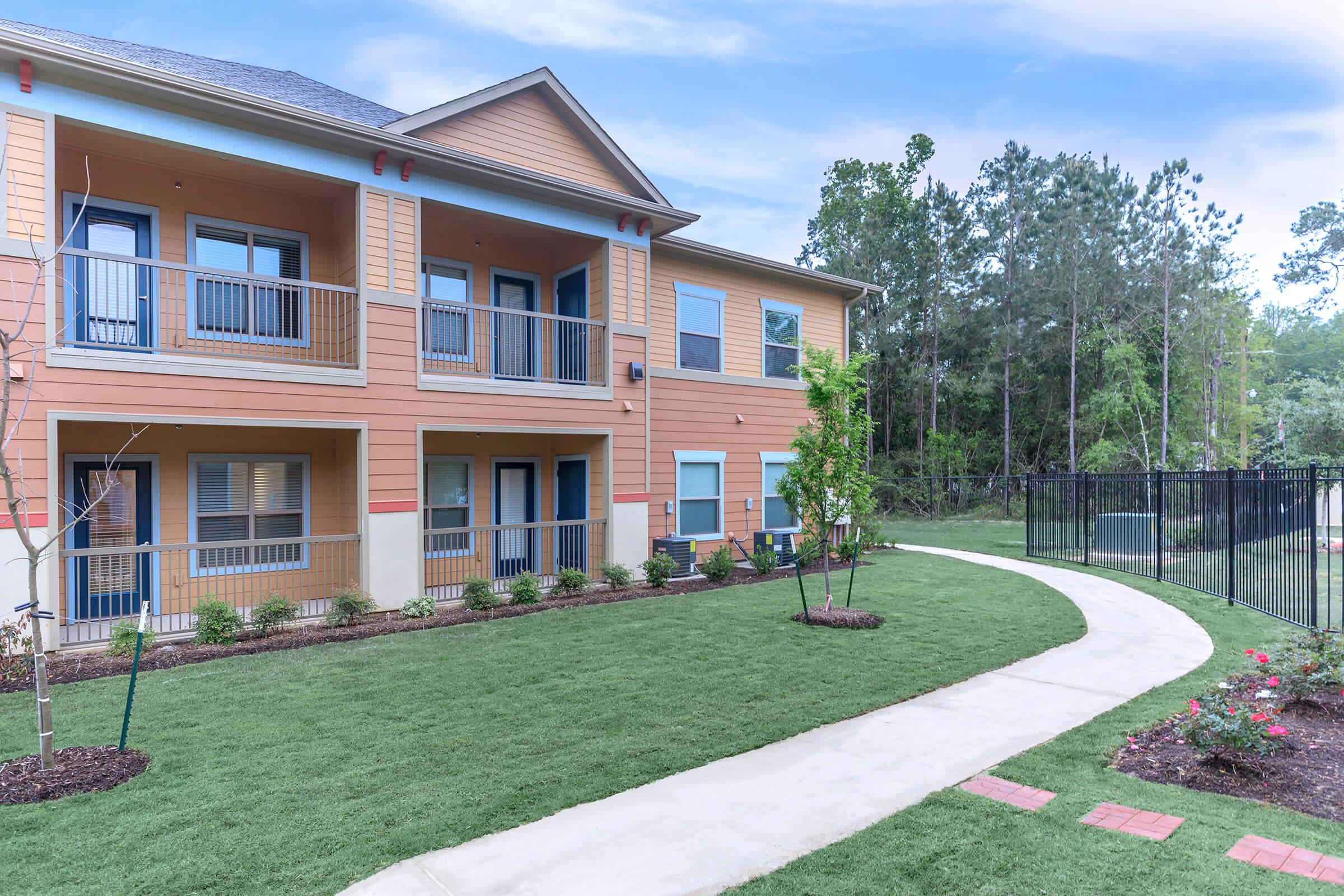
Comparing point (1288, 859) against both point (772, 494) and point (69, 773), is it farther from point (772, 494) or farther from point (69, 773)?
point (772, 494)

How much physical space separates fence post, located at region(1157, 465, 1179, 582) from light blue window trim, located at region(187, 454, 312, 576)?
12445 millimetres

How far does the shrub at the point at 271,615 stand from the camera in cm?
827

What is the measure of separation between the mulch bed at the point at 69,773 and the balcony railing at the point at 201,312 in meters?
4.82

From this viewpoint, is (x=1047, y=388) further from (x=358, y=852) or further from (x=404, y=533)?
(x=358, y=852)

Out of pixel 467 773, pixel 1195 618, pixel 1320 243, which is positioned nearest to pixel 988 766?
pixel 467 773

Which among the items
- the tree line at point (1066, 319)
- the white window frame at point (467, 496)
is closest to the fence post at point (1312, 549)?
the white window frame at point (467, 496)

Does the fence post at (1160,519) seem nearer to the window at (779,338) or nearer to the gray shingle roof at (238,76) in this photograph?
the window at (779,338)

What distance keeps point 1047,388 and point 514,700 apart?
30112 millimetres

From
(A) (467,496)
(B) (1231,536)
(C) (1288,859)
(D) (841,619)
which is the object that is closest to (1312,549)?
(B) (1231,536)

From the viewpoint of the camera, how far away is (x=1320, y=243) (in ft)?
104

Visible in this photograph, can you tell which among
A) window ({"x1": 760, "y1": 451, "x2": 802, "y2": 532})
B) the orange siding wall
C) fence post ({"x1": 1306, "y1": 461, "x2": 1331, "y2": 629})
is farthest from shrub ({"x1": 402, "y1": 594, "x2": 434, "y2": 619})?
fence post ({"x1": 1306, "y1": 461, "x2": 1331, "y2": 629})

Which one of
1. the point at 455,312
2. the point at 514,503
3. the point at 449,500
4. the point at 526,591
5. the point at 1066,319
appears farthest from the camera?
the point at 1066,319

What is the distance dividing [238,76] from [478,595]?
8.06 meters

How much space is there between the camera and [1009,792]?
4141 millimetres
